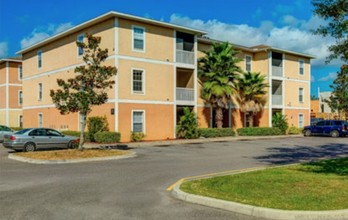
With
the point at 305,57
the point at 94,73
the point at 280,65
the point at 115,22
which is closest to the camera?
the point at 94,73

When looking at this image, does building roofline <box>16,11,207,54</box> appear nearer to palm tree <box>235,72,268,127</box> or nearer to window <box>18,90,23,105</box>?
palm tree <box>235,72,268,127</box>

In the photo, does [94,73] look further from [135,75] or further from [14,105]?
[14,105]

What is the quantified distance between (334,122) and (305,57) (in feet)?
31.6

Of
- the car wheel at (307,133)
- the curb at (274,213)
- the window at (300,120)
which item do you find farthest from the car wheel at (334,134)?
the curb at (274,213)

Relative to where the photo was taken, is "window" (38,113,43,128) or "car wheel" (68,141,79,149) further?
"window" (38,113,43,128)

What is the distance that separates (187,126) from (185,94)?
2.95 metres

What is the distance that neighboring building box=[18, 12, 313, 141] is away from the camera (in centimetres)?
2869

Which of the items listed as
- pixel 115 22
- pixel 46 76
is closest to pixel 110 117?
pixel 115 22

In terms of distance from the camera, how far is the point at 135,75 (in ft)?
96.8

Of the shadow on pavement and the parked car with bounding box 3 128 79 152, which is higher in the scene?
the parked car with bounding box 3 128 79 152

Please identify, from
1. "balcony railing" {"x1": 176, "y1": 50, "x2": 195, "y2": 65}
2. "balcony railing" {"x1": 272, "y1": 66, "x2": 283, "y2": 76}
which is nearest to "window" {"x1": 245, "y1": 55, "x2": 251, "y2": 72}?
"balcony railing" {"x1": 272, "y1": 66, "x2": 283, "y2": 76}

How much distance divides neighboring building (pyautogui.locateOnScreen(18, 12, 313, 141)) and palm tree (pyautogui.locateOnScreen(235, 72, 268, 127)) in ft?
3.19

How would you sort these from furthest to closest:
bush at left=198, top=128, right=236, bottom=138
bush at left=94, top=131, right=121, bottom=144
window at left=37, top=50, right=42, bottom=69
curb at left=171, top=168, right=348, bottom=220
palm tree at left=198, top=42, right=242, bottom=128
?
window at left=37, top=50, right=42, bottom=69
palm tree at left=198, top=42, right=242, bottom=128
bush at left=198, top=128, right=236, bottom=138
bush at left=94, top=131, right=121, bottom=144
curb at left=171, top=168, right=348, bottom=220

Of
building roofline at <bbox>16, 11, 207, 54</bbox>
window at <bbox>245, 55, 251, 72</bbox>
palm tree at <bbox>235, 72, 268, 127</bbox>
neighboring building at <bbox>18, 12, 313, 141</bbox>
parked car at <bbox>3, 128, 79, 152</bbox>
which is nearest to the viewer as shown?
parked car at <bbox>3, 128, 79, 152</bbox>
